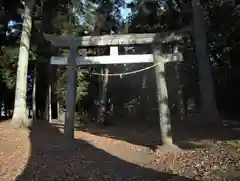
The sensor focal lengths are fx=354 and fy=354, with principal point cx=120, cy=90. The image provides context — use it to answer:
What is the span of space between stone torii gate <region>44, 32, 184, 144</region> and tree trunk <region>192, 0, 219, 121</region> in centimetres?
413

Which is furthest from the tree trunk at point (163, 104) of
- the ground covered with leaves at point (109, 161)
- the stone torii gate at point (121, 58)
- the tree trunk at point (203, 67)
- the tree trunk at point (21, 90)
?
the tree trunk at point (21, 90)

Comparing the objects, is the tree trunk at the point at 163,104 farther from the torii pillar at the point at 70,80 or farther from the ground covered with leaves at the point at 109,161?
the torii pillar at the point at 70,80

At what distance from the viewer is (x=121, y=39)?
41.5 ft

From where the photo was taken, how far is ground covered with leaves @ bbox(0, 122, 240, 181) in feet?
29.1

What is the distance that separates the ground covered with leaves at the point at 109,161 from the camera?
29.1 ft

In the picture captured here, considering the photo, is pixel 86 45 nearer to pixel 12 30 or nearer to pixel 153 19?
pixel 153 19

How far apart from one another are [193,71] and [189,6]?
8.73 metres

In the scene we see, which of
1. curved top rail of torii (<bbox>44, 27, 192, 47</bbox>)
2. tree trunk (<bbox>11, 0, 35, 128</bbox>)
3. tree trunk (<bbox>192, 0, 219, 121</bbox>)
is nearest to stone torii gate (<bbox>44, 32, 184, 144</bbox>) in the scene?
curved top rail of torii (<bbox>44, 27, 192, 47</bbox>)

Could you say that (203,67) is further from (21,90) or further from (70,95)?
(21,90)

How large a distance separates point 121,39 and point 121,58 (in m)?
0.70

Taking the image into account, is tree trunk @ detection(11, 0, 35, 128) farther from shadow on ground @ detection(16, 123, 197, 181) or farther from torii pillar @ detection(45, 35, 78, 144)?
torii pillar @ detection(45, 35, 78, 144)

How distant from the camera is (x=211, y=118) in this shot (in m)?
15.8

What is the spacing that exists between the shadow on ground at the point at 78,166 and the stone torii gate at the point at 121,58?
0.93m

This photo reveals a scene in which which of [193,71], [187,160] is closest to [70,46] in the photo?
[187,160]
